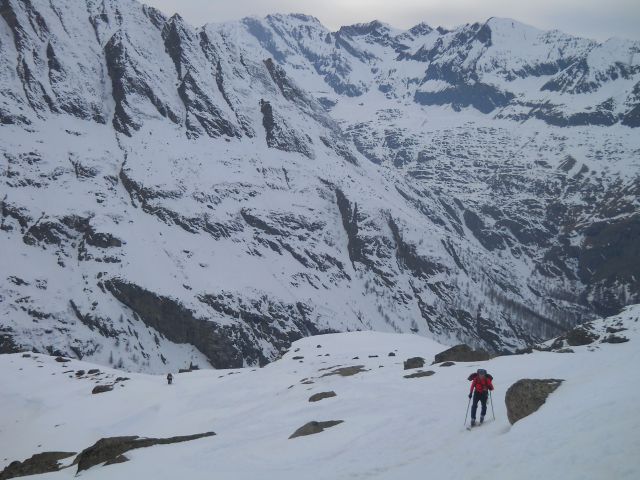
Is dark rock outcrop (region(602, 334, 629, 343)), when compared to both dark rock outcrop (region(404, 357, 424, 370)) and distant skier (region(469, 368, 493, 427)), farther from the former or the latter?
distant skier (region(469, 368, 493, 427))

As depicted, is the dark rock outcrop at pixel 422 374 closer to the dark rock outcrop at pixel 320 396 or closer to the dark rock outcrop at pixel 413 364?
the dark rock outcrop at pixel 413 364

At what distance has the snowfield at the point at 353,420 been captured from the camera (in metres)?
16.0

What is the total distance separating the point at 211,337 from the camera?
173500 millimetres

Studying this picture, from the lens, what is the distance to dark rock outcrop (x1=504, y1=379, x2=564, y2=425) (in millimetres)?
20062

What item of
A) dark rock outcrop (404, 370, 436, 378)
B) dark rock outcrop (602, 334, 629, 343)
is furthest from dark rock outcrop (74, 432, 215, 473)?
dark rock outcrop (602, 334, 629, 343)

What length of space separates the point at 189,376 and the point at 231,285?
13159 cm

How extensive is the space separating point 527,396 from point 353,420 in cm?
959

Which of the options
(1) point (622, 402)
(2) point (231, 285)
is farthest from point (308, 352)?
(2) point (231, 285)

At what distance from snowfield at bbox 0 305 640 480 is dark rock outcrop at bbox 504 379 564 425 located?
1.41ft

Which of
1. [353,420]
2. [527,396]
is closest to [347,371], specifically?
[353,420]

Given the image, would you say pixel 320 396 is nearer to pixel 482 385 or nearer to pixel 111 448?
pixel 111 448

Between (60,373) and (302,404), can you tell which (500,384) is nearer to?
(302,404)

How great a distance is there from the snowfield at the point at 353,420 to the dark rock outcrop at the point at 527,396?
1.41ft

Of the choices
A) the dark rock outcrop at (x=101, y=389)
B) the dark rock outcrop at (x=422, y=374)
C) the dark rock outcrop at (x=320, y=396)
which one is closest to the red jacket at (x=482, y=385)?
the dark rock outcrop at (x=320, y=396)
